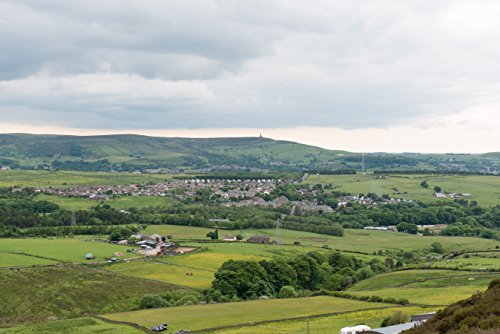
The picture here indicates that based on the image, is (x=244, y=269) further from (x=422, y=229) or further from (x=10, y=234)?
(x=422, y=229)

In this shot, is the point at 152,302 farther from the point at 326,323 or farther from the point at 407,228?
the point at 407,228

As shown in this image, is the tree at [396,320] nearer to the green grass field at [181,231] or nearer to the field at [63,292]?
the field at [63,292]

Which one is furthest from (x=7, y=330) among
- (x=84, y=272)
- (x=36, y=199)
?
(x=36, y=199)

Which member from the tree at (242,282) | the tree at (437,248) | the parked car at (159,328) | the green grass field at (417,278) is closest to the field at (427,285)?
the green grass field at (417,278)

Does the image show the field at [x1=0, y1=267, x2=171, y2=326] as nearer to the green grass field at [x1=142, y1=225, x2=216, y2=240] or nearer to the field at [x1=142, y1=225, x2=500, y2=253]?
the field at [x1=142, y1=225, x2=500, y2=253]

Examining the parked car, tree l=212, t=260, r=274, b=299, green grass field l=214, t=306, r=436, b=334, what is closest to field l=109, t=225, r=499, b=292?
tree l=212, t=260, r=274, b=299
